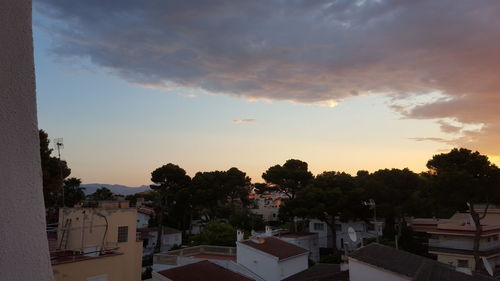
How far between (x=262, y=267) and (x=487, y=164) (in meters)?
22.4

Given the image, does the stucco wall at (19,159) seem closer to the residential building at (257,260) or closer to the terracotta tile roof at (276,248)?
the residential building at (257,260)

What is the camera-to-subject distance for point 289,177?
5762cm

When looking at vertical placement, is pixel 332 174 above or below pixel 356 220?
above

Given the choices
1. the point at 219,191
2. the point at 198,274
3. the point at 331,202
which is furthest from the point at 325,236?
the point at 198,274

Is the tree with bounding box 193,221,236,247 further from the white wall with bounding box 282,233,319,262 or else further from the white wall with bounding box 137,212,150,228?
the white wall with bounding box 137,212,150,228

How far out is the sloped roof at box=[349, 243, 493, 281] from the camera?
54.7ft

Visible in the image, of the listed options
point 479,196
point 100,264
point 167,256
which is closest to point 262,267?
point 167,256

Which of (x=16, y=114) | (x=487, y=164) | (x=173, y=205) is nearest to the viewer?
(x=16, y=114)

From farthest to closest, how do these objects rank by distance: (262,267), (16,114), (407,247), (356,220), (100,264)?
1. (356,220)
2. (407,247)
3. (262,267)
4. (100,264)
5. (16,114)

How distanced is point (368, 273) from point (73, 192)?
51354mm

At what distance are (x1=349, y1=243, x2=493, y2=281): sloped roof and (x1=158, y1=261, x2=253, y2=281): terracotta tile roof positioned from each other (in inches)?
303

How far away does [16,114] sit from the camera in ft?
6.16

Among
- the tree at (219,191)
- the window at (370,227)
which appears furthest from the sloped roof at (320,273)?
the tree at (219,191)

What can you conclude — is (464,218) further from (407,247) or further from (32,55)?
(32,55)
